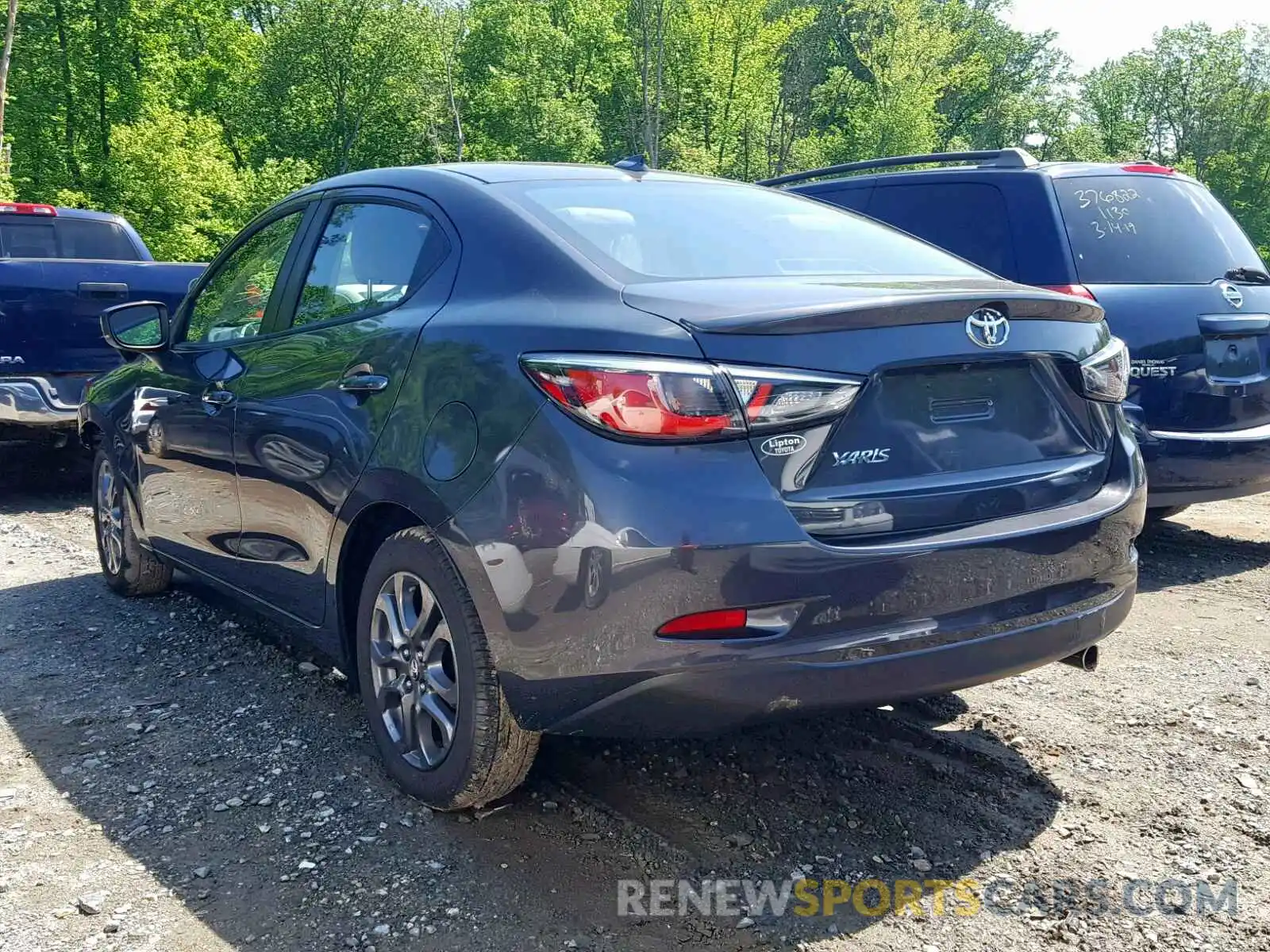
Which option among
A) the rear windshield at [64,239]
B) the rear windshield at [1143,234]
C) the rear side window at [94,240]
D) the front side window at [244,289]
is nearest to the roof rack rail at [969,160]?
the rear windshield at [1143,234]

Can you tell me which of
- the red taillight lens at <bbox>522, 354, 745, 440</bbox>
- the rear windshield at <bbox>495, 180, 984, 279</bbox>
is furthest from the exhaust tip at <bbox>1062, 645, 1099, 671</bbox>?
the red taillight lens at <bbox>522, 354, 745, 440</bbox>

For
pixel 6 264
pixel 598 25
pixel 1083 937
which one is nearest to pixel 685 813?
pixel 1083 937

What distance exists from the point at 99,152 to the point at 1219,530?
37.7m

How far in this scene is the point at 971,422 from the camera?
2744 mm

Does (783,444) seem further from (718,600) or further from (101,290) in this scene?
(101,290)

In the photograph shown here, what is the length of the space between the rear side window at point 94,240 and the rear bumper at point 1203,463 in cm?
754

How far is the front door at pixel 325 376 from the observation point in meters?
3.16

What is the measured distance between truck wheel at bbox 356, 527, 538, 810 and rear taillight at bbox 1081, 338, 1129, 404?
1.69 meters

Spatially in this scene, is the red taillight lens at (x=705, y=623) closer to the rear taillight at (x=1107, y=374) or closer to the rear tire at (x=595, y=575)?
the rear tire at (x=595, y=575)

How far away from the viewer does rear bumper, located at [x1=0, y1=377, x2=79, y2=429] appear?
7.32 m

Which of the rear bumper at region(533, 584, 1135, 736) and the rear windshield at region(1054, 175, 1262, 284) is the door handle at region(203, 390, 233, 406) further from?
the rear windshield at region(1054, 175, 1262, 284)

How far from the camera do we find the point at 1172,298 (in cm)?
540

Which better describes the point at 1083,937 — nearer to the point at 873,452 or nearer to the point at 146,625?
the point at 873,452

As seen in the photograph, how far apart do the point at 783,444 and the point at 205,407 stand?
8.14 ft
